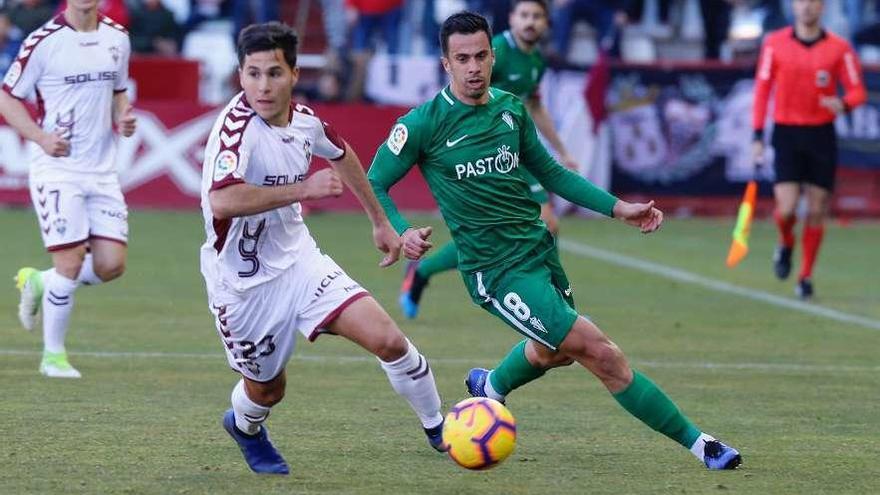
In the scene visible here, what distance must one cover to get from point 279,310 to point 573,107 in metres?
15.2

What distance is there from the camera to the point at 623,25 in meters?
24.2

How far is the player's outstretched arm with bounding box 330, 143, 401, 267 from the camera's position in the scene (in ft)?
25.1

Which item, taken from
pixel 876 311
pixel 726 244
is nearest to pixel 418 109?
pixel 876 311

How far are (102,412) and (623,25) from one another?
1615cm

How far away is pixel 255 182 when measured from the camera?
7.25 m

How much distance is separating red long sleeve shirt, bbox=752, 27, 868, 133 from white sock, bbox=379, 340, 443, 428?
824cm

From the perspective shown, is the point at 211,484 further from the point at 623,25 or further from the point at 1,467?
the point at 623,25

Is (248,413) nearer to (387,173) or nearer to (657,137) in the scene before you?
(387,173)

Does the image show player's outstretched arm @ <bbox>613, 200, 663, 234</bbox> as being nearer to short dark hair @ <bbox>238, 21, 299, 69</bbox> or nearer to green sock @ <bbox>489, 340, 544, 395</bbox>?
green sock @ <bbox>489, 340, 544, 395</bbox>

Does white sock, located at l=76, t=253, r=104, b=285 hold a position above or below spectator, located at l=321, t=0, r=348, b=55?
above

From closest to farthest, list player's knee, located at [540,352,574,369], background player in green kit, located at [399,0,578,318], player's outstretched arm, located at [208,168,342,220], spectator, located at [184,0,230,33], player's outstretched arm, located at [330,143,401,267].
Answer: player's outstretched arm, located at [208,168,342,220], player's outstretched arm, located at [330,143,401,267], player's knee, located at [540,352,574,369], background player in green kit, located at [399,0,578,318], spectator, located at [184,0,230,33]

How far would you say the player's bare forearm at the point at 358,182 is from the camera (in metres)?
7.73

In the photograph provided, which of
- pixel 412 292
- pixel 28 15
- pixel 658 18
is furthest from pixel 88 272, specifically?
pixel 658 18

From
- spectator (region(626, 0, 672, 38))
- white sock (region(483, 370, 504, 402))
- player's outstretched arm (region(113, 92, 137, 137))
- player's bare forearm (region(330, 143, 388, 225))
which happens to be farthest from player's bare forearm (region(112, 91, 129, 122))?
spectator (region(626, 0, 672, 38))
